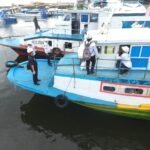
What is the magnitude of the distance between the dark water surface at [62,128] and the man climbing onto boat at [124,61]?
2.61 m

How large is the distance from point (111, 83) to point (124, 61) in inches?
48.8

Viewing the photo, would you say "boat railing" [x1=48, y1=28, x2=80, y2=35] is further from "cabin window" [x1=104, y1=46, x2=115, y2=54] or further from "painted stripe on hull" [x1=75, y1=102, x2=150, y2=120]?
"painted stripe on hull" [x1=75, y1=102, x2=150, y2=120]

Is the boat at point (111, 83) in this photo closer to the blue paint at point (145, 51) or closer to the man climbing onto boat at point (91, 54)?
the blue paint at point (145, 51)

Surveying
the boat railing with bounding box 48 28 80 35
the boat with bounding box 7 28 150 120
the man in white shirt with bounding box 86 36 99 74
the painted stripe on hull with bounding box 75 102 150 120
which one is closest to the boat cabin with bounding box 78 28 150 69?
the boat with bounding box 7 28 150 120

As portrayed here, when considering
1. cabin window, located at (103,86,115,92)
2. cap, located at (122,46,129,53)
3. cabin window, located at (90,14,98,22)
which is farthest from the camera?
cabin window, located at (90,14,98,22)

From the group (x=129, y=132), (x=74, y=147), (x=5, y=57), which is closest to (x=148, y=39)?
(x=129, y=132)

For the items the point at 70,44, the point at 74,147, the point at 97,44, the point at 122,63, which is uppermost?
the point at 97,44

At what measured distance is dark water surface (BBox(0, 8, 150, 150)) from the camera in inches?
416

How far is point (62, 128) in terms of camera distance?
456 inches

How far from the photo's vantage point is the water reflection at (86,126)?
10734mm

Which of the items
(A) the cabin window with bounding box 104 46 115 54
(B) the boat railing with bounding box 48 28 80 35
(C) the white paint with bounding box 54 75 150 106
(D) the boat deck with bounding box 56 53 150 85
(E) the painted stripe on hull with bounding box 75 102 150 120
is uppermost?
(A) the cabin window with bounding box 104 46 115 54

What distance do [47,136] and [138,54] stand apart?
19.5 feet

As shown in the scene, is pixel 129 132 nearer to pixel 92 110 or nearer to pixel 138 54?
pixel 92 110

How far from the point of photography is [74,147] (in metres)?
10.4
